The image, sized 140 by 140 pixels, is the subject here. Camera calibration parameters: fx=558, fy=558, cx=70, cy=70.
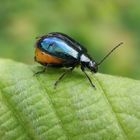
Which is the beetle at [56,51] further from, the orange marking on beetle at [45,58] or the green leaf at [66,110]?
the green leaf at [66,110]

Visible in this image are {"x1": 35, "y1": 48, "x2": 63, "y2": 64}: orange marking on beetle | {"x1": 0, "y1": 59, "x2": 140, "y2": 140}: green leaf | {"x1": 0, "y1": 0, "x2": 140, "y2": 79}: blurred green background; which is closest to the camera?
{"x1": 0, "y1": 59, "x2": 140, "y2": 140}: green leaf

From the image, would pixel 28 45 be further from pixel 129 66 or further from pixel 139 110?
pixel 139 110

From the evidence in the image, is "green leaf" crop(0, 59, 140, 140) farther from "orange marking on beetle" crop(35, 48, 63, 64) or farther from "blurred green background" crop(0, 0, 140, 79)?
"blurred green background" crop(0, 0, 140, 79)

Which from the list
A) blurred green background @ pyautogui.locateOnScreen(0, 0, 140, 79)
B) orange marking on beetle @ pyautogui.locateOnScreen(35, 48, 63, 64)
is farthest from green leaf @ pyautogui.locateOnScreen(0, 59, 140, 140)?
blurred green background @ pyautogui.locateOnScreen(0, 0, 140, 79)

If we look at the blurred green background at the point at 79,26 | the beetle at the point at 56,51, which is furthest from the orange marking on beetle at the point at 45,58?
the blurred green background at the point at 79,26

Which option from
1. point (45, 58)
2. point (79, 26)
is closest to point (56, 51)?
point (45, 58)

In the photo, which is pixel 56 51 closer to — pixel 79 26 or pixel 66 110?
pixel 66 110
